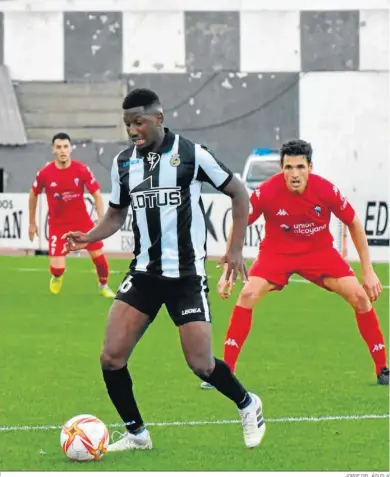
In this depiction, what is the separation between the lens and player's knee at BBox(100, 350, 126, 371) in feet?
25.7

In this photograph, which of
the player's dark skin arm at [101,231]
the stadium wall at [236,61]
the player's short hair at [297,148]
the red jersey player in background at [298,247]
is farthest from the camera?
the stadium wall at [236,61]

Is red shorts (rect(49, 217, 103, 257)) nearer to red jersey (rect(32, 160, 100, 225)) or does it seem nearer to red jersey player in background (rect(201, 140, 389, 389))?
red jersey (rect(32, 160, 100, 225))

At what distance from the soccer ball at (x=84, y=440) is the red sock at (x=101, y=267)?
10057mm

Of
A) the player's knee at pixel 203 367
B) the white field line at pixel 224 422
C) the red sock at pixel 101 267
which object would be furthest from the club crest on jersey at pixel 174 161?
the red sock at pixel 101 267

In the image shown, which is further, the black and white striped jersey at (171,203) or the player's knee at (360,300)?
the player's knee at (360,300)

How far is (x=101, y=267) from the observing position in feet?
59.4

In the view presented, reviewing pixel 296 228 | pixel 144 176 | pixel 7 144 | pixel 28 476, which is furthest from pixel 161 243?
pixel 7 144

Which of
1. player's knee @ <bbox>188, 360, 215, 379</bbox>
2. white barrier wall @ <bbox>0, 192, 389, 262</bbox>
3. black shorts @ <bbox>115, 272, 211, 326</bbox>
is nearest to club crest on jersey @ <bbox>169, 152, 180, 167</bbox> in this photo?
black shorts @ <bbox>115, 272, 211, 326</bbox>

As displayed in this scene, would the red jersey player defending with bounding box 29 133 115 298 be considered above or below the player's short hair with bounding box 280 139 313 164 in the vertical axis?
below

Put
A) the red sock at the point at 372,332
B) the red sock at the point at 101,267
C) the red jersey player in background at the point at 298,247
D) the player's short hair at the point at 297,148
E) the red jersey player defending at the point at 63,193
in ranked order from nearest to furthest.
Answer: the player's short hair at the point at 297,148 < the red jersey player in background at the point at 298,247 < the red sock at the point at 372,332 < the red jersey player defending at the point at 63,193 < the red sock at the point at 101,267

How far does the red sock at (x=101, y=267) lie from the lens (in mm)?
17953

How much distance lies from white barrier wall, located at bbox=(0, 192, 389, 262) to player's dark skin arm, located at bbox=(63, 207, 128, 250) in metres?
16.1

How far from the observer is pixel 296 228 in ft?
35.2

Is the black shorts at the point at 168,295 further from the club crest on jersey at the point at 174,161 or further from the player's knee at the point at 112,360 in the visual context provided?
the club crest on jersey at the point at 174,161
